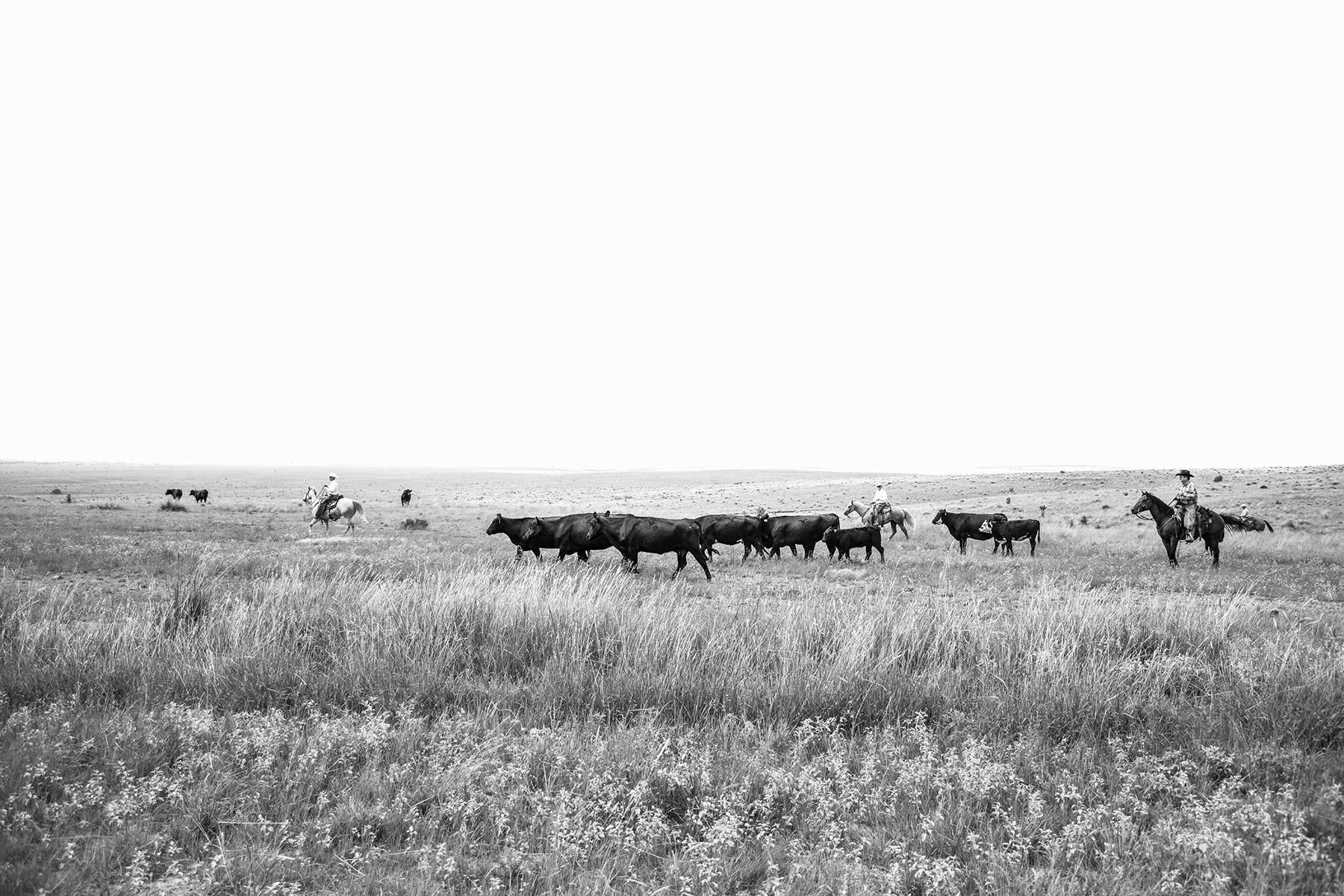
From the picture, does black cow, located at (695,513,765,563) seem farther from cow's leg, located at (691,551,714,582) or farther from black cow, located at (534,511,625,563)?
cow's leg, located at (691,551,714,582)

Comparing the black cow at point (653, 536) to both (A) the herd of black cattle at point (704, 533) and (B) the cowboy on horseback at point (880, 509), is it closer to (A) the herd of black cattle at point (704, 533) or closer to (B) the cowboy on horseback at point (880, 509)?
(A) the herd of black cattle at point (704, 533)

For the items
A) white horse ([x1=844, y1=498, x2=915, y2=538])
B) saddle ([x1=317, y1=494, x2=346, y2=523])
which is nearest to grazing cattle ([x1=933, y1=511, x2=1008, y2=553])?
white horse ([x1=844, y1=498, x2=915, y2=538])

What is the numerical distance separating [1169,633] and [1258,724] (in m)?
2.63

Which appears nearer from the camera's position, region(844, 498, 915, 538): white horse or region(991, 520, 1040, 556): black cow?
region(991, 520, 1040, 556): black cow

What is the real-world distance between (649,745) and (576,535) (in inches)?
572

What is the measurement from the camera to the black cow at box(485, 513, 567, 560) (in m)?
20.3

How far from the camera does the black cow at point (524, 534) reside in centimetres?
2027

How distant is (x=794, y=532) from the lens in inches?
876

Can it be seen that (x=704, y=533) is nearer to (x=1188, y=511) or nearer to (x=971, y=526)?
(x=971, y=526)

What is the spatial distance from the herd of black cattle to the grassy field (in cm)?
648

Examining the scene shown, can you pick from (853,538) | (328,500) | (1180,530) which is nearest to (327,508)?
(328,500)

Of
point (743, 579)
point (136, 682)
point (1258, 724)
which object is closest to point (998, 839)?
point (1258, 724)

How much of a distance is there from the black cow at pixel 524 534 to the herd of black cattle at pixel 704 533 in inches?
0.9

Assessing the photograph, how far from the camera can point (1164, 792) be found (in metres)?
4.53
